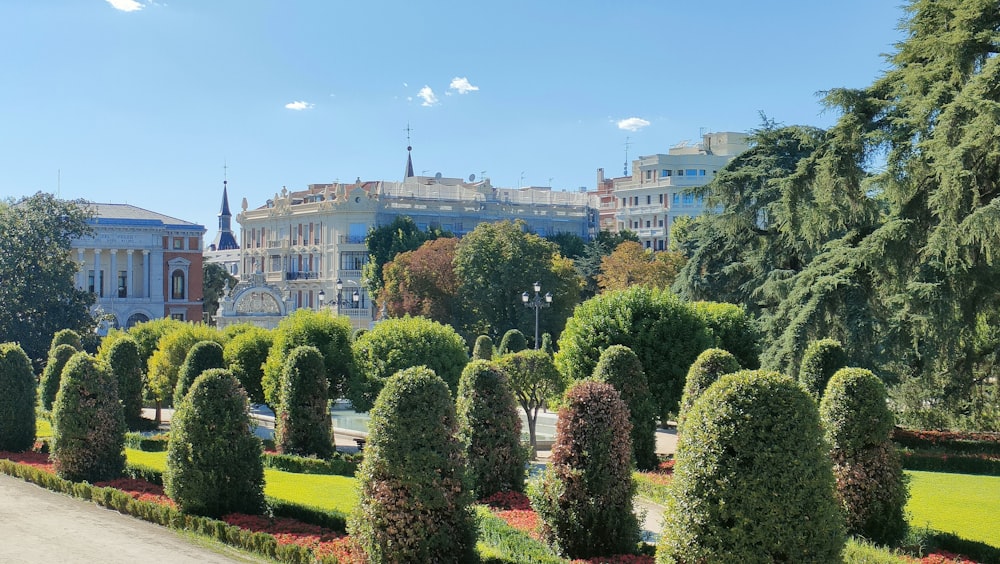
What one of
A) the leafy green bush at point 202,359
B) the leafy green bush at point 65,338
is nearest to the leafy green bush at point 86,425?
the leafy green bush at point 202,359

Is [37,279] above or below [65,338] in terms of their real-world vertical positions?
above

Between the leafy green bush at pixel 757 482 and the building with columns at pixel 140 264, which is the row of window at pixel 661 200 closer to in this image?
the building with columns at pixel 140 264

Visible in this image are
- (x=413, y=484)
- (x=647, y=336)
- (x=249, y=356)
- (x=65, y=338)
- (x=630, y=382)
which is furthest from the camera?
(x=65, y=338)

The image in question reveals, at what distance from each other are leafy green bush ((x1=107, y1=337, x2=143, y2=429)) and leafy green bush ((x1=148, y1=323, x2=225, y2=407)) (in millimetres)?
3275

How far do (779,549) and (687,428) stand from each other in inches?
65.8

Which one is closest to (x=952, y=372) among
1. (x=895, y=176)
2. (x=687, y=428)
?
(x=895, y=176)

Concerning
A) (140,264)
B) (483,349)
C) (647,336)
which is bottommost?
(483,349)

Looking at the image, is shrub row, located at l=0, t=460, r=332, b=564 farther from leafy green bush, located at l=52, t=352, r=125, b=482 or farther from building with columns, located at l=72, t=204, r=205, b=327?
building with columns, located at l=72, t=204, r=205, b=327

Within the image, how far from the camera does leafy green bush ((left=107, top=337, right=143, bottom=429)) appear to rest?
121ft

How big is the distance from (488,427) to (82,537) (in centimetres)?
756

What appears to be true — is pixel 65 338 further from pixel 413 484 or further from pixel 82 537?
pixel 413 484

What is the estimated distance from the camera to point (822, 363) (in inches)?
1054

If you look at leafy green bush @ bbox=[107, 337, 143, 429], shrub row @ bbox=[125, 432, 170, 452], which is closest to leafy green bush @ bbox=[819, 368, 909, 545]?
shrub row @ bbox=[125, 432, 170, 452]

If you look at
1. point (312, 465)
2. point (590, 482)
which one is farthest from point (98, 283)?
point (590, 482)
